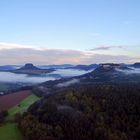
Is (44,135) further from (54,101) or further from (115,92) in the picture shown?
(115,92)

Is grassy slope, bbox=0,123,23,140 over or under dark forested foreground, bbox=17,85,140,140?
under

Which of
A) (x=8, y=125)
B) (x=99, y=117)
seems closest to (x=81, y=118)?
(x=99, y=117)

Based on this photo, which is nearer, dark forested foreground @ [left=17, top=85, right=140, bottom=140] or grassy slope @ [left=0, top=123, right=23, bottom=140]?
grassy slope @ [left=0, top=123, right=23, bottom=140]

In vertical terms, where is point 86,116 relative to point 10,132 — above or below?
above

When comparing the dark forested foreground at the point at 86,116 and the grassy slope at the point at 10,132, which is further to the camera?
the dark forested foreground at the point at 86,116

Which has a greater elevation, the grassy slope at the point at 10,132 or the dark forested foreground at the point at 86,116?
the dark forested foreground at the point at 86,116

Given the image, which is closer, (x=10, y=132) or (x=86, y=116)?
(x=10, y=132)
